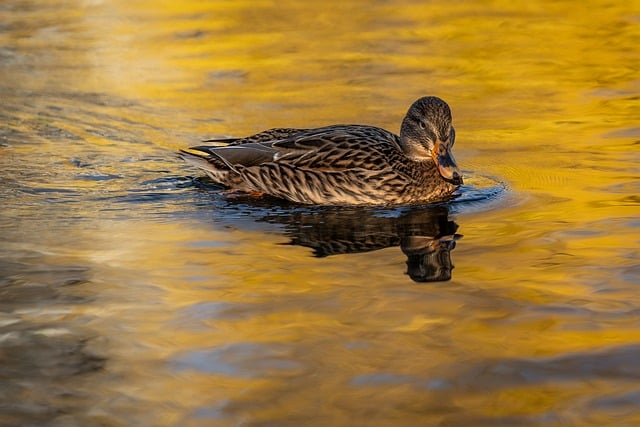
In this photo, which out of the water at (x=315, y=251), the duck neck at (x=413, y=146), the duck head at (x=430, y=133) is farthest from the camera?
the duck neck at (x=413, y=146)

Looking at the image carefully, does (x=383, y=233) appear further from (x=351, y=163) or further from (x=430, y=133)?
(x=430, y=133)

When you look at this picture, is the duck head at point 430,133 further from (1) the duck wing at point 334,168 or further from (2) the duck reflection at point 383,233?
(2) the duck reflection at point 383,233

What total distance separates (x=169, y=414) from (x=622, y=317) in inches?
103

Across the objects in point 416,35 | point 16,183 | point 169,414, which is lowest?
point 169,414

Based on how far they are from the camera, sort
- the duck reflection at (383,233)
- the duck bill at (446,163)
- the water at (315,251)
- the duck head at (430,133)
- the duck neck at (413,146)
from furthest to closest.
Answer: the duck neck at (413,146)
the duck head at (430,133)
the duck bill at (446,163)
the duck reflection at (383,233)
the water at (315,251)

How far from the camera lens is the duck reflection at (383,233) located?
8.45 meters

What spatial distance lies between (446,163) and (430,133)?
32cm

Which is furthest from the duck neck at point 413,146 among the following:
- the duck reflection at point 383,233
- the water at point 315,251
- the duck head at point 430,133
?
the duck reflection at point 383,233

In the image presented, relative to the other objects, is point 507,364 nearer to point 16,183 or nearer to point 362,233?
point 362,233

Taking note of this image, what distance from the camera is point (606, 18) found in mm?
18984

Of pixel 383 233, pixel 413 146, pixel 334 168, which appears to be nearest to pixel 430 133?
pixel 413 146

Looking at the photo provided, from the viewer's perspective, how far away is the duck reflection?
333 inches

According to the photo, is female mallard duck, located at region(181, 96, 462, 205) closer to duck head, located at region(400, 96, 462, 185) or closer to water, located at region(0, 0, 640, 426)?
duck head, located at region(400, 96, 462, 185)

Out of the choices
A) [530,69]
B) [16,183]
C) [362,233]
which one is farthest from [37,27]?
[362,233]
